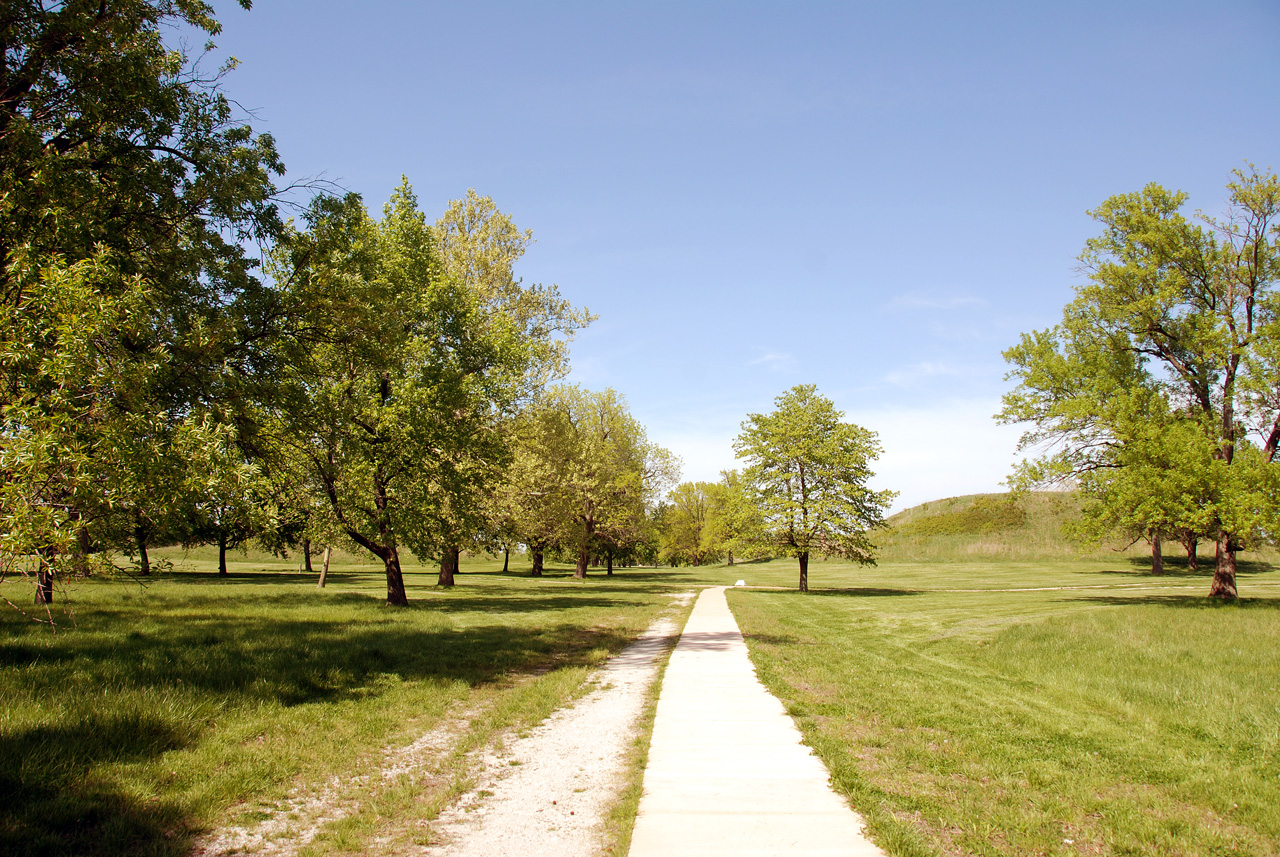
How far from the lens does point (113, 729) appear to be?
613 centimetres


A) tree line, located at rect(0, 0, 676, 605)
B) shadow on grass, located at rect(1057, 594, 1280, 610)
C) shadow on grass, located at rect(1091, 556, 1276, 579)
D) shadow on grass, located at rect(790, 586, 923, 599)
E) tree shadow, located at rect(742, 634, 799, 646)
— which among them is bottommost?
shadow on grass, located at rect(1091, 556, 1276, 579)

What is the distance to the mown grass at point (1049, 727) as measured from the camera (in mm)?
4828

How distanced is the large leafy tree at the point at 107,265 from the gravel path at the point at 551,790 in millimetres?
4370

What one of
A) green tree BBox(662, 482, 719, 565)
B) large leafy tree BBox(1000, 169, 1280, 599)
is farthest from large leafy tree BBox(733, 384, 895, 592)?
green tree BBox(662, 482, 719, 565)

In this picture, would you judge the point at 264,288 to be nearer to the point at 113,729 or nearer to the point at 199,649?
the point at 199,649

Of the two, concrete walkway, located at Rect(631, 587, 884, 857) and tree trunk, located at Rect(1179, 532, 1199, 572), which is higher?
concrete walkway, located at Rect(631, 587, 884, 857)

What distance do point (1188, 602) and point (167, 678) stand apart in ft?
92.0

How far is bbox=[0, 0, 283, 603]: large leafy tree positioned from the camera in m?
6.41

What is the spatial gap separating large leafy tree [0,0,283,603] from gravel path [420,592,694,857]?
14.3 feet

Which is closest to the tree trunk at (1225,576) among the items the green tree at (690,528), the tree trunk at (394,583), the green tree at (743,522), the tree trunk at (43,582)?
the green tree at (743,522)

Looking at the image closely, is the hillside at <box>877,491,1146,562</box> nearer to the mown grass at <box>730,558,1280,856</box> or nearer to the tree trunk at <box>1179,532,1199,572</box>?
the tree trunk at <box>1179,532,1199,572</box>

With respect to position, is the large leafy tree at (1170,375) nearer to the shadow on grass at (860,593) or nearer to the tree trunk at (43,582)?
the shadow on grass at (860,593)

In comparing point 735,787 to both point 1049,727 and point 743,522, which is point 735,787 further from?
point 743,522

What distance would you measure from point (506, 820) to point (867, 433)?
101 ft
